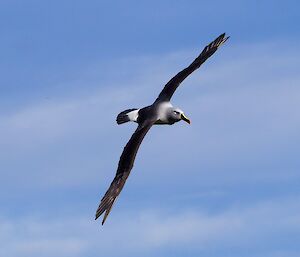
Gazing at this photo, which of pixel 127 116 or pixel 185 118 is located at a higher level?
pixel 127 116

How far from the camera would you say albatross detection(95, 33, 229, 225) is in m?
36.9

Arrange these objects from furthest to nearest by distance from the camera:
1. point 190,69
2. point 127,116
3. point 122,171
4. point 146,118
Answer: point 190,69, point 127,116, point 146,118, point 122,171

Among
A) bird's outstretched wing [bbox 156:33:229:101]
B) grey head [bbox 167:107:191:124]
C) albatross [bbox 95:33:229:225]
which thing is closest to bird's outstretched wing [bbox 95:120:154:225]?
albatross [bbox 95:33:229:225]

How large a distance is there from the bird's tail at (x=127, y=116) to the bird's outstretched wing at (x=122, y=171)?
244 centimetres

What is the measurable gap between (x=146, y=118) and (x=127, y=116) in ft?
4.49

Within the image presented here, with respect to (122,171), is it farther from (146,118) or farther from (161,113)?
(161,113)

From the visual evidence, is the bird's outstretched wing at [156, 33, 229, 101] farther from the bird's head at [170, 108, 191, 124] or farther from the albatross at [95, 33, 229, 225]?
the bird's head at [170, 108, 191, 124]

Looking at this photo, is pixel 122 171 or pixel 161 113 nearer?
pixel 122 171

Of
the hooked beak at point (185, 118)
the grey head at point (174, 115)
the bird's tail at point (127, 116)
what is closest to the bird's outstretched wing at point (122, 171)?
the grey head at point (174, 115)

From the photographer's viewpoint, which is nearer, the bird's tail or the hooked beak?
the hooked beak

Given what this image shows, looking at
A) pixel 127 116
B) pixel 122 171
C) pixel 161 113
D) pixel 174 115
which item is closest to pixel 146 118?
pixel 161 113

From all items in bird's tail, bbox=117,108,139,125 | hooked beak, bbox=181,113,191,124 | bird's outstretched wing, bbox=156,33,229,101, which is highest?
bird's outstretched wing, bbox=156,33,229,101

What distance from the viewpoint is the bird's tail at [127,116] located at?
136 ft

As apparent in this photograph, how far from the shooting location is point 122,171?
3747cm
